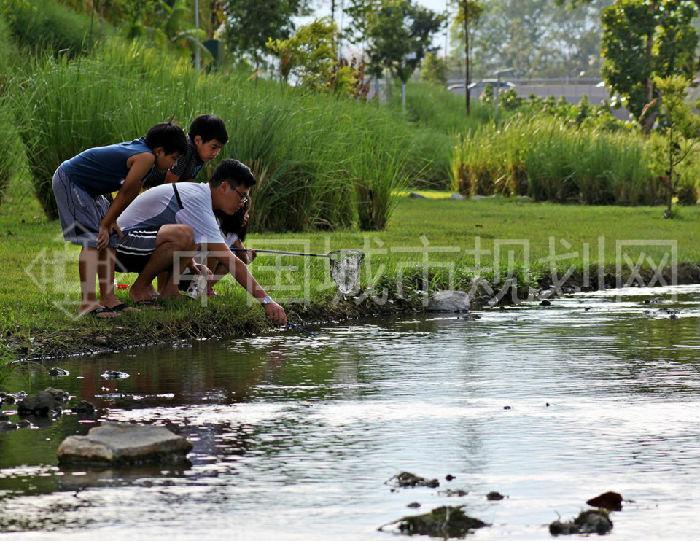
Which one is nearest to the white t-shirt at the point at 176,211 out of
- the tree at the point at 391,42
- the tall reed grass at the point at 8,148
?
the tall reed grass at the point at 8,148

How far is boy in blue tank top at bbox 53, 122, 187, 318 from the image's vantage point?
11.3 meters

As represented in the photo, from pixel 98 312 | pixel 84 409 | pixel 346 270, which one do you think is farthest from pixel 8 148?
pixel 84 409

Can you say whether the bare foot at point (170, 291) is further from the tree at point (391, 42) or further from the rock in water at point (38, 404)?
the tree at point (391, 42)

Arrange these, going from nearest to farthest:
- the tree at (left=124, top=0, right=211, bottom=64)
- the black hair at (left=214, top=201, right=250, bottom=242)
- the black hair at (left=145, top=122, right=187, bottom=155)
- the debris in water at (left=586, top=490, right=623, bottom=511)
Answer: the debris in water at (left=586, top=490, right=623, bottom=511), the black hair at (left=145, top=122, right=187, bottom=155), the black hair at (left=214, top=201, right=250, bottom=242), the tree at (left=124, top=0, right=211, bottom=64)

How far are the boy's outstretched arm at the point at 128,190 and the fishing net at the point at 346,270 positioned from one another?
2666 mm

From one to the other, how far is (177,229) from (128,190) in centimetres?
53

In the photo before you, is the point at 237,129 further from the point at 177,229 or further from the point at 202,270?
the point at 177,229

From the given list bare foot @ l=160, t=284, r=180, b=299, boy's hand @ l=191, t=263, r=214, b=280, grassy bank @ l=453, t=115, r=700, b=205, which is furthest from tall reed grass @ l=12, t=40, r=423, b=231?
grassy bank @ l=453, t=115, r=700, b=205

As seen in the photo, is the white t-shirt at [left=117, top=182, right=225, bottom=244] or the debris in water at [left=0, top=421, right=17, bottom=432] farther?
the white t-shirt at [left=117, top=182, right=225, bottom=244]

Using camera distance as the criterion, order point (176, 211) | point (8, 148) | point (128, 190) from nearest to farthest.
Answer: point (128, 190)
point (176, 211)
point (8, 148)

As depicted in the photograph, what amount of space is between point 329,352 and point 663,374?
2387 millimetres

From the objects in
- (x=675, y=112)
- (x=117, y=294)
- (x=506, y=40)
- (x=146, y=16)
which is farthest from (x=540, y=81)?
(x=117, y=294)

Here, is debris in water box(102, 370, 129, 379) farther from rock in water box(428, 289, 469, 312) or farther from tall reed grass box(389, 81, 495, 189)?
tall reed grass box(389, 81, 495, 189)

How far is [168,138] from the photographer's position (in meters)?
11.1
